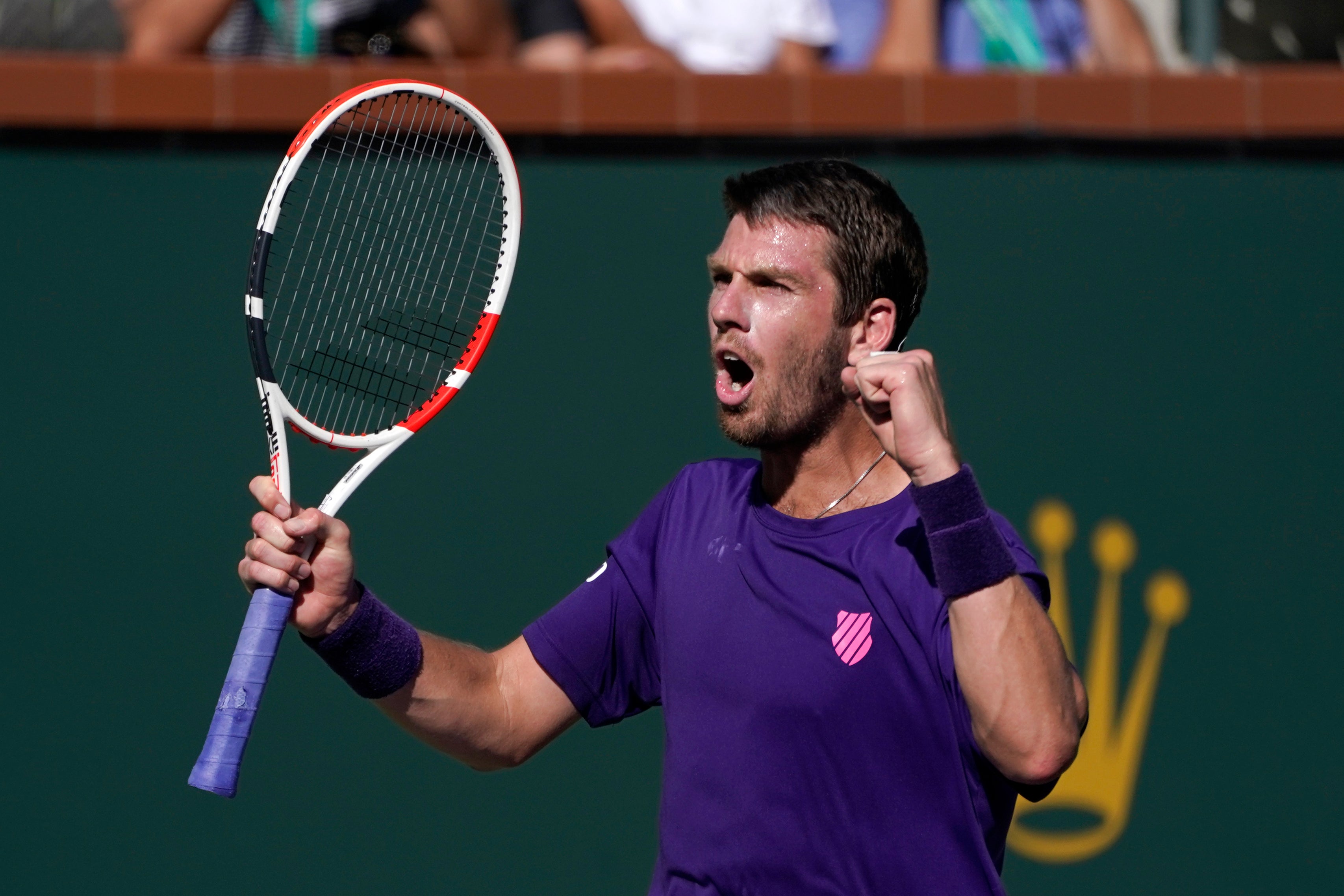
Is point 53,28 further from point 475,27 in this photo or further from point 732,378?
point 732,378

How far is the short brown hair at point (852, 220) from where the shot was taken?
7.57 ft

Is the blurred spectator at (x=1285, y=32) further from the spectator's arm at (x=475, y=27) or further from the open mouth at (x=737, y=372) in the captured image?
the open mouth at (x=737, y=372)

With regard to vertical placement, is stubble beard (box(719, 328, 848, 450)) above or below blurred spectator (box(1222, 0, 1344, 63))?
below

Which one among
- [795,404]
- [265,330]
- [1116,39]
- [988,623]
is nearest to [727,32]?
[1116,39]

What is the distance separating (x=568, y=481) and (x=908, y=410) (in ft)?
8.74

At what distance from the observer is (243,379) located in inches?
176

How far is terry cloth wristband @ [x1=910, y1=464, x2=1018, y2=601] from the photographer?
1914 mm

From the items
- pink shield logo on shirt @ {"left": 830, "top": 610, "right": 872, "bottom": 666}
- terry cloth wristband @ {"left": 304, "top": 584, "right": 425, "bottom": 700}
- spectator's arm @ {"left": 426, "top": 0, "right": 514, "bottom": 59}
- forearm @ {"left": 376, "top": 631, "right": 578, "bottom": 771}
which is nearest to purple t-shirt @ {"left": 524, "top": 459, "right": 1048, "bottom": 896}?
pink shield logo on shirt @ {"left": 830, "top": 610, "right": 872, "bottom": 666}

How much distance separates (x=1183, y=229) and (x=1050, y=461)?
2.77 ft

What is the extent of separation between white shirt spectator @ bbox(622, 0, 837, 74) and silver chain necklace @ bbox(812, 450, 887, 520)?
3064mm

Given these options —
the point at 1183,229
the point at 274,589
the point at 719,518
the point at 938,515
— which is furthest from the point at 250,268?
the point at 1183,229

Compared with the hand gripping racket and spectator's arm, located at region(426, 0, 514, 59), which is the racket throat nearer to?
the hand gripping racket

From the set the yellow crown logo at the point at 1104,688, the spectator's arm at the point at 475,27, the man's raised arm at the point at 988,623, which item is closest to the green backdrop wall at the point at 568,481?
the yellow crown logo at the point at 1104,688

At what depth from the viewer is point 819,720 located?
2113 millimetres
